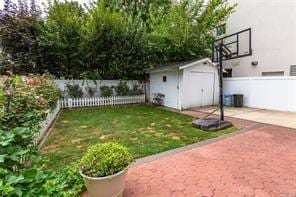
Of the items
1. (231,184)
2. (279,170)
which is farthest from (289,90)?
(231,184)

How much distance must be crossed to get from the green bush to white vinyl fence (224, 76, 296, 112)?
A: 973 cm

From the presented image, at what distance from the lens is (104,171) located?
2641mm

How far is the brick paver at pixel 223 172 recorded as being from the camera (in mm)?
3043

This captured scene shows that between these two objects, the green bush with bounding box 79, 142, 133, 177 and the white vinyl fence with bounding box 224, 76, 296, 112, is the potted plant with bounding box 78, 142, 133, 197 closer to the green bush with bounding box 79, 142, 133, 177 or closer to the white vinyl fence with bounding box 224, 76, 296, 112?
the green bush with bounding box 79, 142, 133, 177

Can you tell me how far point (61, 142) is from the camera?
5.37m

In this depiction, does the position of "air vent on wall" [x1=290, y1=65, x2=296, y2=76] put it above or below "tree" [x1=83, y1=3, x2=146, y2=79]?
below

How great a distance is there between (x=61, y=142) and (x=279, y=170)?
205 inches

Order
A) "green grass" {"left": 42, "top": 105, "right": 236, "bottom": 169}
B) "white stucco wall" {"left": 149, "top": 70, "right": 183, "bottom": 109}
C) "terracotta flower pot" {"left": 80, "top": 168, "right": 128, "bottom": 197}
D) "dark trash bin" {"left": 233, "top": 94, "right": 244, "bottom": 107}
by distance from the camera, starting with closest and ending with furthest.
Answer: "terracotta flower pot" {"left": 80, "top": 168, "right": 128, "bottom": 197} < "green grass" {"left": 42, "top": 105, "right": 236, "bottom": 169} < "white stucco wall" {"left": 149, "top": 70, "right": 183, "bottom": 109} < "dark trash bin" {"left": 233, "top": 94, "right": 244, "bottom": 107}

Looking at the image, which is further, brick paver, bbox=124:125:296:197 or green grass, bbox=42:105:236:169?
green grass, bbox=42:105:236:169

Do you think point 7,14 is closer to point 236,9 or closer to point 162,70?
point 162,70

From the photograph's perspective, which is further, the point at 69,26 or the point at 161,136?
the point at 69,26

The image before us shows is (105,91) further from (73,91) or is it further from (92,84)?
(73,91)

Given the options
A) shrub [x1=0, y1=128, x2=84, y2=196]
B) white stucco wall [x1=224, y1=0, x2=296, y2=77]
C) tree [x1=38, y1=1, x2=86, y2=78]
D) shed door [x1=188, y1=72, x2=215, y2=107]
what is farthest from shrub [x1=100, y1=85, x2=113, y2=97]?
shrub [x1=0, y1=128, x2=84, y2=196]

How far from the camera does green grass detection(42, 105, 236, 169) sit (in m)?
4.67
